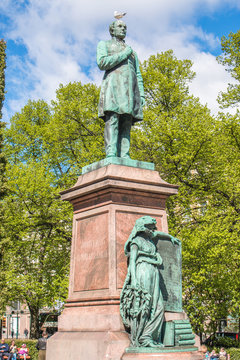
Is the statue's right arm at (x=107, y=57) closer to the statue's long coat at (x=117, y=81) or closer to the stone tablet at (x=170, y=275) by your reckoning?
the statue's long coat at (x=117, y=81)

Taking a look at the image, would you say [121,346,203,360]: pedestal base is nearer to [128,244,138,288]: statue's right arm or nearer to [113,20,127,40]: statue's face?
[128,244,138,288]: statue's right arm

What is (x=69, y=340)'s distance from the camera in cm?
689

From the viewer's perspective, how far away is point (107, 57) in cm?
805

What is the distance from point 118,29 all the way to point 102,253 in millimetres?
3878

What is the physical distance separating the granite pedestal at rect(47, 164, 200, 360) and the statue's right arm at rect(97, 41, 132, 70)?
5.98 ft

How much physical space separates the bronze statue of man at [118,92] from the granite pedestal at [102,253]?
80cm

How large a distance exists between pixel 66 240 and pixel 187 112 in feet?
27.1

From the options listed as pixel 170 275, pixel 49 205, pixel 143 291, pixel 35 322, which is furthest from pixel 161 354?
pixel 35 322

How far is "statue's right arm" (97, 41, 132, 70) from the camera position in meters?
8.05

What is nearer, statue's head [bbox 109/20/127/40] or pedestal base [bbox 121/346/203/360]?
pedestal base [bbox 121/346/203/360]

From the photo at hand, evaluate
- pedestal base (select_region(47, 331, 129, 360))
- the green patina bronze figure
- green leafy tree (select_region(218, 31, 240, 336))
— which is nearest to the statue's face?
the green patina bronze figure

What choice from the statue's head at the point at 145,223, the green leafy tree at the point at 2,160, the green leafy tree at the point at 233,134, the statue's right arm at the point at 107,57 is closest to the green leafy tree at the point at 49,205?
the green leafy tree at the point at 2,160

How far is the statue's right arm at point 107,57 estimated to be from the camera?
317 inches

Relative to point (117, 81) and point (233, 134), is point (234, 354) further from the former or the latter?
point (117, 81)
